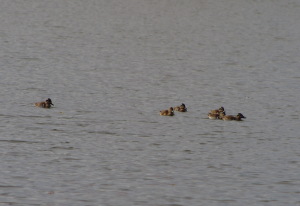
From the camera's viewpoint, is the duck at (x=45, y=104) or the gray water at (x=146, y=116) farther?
the duck at (x=45, y=104)

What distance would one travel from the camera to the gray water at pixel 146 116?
12.8 m

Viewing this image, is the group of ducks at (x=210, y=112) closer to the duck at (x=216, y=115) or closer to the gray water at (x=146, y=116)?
the duck at (x=216, y=115)

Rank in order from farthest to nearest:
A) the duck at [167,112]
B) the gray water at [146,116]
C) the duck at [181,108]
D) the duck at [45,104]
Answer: the duck at [181,108] → the duck at [45,104] → the duck at [167,112] → the gray water at [146,116]

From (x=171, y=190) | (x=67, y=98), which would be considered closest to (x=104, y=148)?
(x=171, y=190)

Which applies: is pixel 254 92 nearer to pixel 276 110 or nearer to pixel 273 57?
pixel 276 110

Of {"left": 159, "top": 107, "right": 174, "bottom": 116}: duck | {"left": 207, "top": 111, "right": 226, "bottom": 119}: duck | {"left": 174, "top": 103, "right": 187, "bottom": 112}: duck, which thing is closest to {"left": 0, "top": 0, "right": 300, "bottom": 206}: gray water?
{"left": 159, "top": 107, "right": 174, "bottom": 116}: duck

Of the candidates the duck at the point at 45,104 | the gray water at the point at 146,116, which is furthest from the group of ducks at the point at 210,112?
the gray water at the point at 146,116

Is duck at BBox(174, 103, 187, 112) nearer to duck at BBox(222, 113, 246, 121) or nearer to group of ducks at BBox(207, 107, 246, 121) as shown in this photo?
group of ducks at BBox(207, 107, 246, 121)

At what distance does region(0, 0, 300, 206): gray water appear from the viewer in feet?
41.8

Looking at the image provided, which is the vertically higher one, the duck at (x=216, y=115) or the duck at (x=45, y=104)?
the duck at (x=45, y=104)

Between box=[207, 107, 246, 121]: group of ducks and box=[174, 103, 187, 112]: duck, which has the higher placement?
box=[174, 103, 187, 112]: duck

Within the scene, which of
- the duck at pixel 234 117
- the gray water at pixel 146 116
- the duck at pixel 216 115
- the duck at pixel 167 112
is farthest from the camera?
the duck at pixel 167 112

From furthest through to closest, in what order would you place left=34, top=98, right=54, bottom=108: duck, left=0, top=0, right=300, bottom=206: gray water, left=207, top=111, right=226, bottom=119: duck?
left=34, top=98, right=54, bottom=108: duck, left=207, top=111, right=226, bottom=119: duck, left=0, top=0, right=300, bottom=206: gray water

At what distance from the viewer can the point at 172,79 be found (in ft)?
88.2
